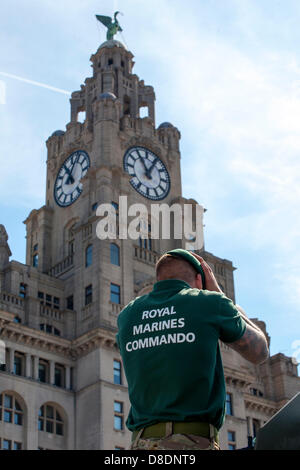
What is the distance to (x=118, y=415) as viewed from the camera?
49.7 metres

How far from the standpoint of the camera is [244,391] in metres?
60.1

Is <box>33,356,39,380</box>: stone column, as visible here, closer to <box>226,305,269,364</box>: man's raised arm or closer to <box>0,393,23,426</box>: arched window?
<box>0,393,23,426</box>: arched window

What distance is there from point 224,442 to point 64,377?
11.0 meters

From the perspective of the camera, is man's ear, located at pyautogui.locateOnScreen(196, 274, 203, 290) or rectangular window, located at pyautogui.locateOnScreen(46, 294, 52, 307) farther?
rectangular window, located at pyautogui.locateOnScreen(46, 294, 52, 307)

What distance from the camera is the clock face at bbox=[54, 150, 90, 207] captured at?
62188 mm

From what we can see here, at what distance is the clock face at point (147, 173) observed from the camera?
61.6 m

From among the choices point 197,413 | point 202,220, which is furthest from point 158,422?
point 202,220

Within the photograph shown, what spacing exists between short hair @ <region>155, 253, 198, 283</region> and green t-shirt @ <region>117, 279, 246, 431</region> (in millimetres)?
234

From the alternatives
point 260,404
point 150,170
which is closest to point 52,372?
point 260,404

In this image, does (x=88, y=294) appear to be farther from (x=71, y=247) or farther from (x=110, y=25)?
(x=110, y=25)

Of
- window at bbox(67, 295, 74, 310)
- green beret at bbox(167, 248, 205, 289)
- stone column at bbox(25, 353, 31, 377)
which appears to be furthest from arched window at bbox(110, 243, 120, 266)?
green beret at bbox(167, 248, 205, 289)

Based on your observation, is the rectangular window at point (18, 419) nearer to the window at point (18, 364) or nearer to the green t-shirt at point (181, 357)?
the window at point (18, 364)

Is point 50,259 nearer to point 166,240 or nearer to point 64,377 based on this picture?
point 166,240

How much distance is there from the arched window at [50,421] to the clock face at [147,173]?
17633 mm
